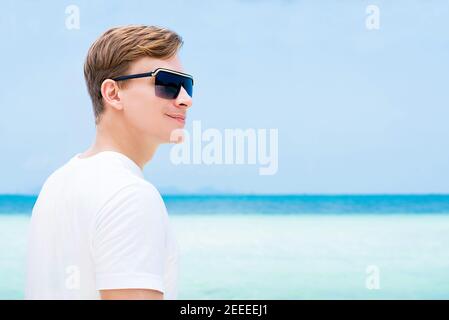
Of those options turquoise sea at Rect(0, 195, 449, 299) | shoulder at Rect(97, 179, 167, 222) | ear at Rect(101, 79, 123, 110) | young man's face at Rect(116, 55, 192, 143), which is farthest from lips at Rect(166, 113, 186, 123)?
turquoise sea at Rect(0, 195, 449, 299)

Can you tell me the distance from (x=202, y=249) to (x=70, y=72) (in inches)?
298

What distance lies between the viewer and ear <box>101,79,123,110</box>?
1408mm

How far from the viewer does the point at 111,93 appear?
1418mm

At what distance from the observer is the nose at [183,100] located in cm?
146

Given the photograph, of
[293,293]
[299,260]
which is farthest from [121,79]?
[299,260]

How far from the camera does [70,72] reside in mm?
18422

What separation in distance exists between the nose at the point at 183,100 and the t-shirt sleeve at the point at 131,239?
0.36 m

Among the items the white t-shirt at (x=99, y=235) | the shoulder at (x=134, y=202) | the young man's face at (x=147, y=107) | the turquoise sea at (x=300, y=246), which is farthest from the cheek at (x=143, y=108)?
the turquoise sea at (x=300, y=246)

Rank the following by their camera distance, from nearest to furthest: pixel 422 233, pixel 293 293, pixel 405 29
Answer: pixel 293 293, pixel 422 233, pixel 405 29

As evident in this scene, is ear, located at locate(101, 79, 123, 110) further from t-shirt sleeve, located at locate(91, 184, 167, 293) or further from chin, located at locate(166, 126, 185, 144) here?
t-shirt sleeve, located at locate(91, 184, 167, 293)

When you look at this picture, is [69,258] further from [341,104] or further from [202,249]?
[341,104]

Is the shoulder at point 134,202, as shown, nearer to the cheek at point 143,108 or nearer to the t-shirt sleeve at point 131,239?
the t-shirt sleeve at point 131,239

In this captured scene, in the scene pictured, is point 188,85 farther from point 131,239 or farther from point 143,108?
point 131,239

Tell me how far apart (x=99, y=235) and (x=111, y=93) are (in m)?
0.38
